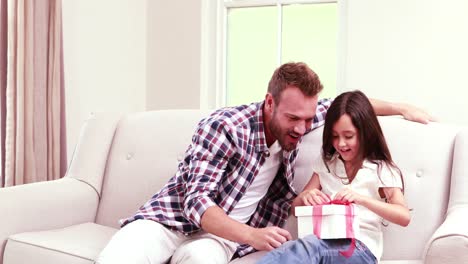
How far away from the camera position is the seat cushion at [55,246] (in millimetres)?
2010

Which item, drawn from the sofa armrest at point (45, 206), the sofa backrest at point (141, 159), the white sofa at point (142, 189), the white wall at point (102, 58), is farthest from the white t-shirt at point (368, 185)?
the white wall at point (102, 58)

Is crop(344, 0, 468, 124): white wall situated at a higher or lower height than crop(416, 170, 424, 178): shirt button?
higher

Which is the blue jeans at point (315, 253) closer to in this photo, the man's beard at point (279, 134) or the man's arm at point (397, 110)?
the man's beard at point (279, 134)

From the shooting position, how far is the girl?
1.84 m

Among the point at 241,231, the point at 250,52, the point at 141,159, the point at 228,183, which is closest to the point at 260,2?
the point at 250,52

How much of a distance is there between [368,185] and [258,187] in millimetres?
351

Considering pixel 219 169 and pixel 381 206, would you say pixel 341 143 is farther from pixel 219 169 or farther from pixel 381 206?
pixel 219 169

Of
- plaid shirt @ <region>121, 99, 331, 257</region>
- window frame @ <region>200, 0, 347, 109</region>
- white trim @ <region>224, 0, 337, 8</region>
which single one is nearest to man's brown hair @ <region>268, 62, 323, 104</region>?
plaid shirt @ <region>121, 99, 331, 257</region>

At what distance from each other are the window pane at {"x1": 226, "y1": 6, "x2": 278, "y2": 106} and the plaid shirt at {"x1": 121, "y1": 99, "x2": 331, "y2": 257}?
2403mm

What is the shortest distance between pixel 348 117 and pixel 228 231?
1.71 feet

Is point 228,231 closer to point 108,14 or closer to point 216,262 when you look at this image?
point 216,262

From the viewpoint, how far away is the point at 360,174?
1988 mm

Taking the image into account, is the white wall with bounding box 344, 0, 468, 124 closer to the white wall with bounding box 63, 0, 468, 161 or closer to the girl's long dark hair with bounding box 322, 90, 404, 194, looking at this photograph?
the white wall with bounding box 63, 0, 468, 161

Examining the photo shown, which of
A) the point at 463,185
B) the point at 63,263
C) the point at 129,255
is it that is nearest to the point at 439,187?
the point at 463,185
